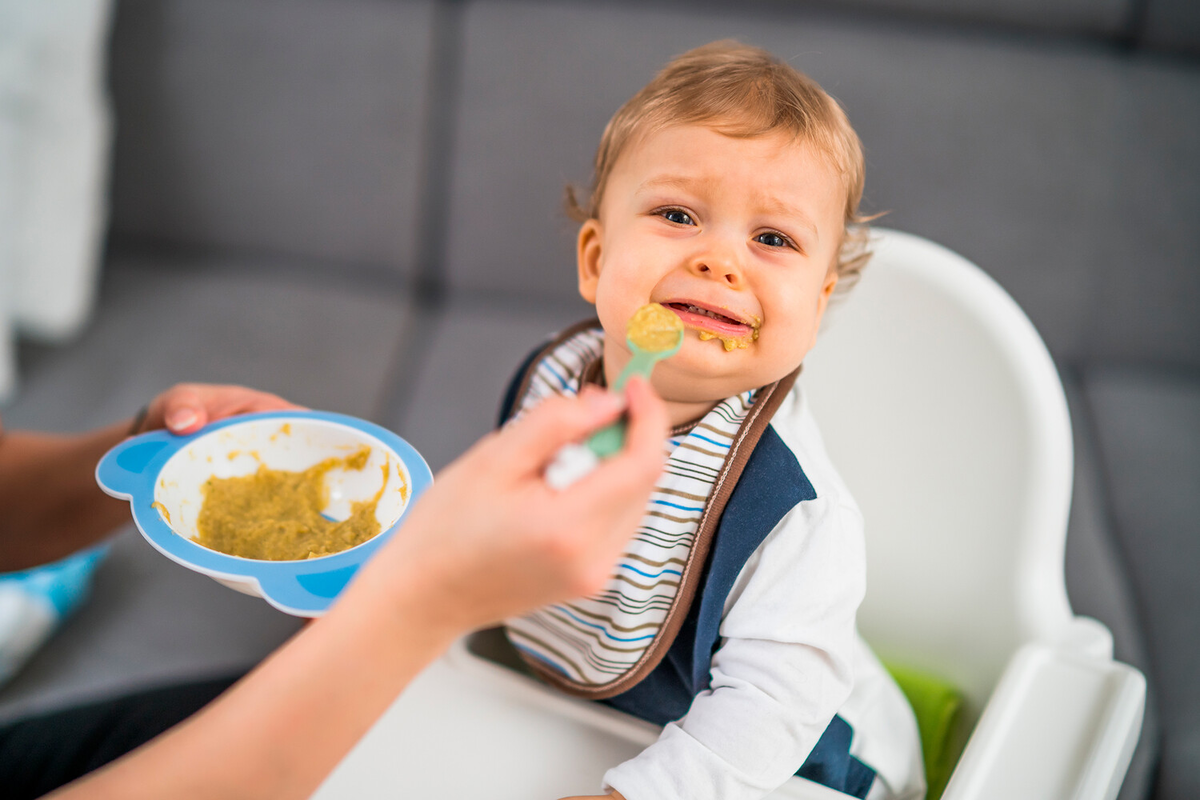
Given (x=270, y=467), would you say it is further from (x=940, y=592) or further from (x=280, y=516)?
(x=940, y=592)

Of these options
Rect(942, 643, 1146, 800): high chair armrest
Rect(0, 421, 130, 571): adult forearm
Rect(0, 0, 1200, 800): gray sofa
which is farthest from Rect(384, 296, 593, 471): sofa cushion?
Rect(942, 643, 1146, 800): high chair armrest

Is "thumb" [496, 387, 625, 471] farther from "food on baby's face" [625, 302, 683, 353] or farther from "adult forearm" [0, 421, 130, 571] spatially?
"adult forearm" [0, 421, 130, 571]

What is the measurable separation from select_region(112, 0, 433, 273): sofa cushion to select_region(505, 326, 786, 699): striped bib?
1.08 m

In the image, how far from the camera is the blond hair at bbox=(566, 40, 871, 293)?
2.28 ft

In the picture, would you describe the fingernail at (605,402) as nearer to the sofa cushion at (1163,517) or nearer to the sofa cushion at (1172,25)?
the sofa cushion at (1163,517)

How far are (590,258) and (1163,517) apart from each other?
38.6 inches

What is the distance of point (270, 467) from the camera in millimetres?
778

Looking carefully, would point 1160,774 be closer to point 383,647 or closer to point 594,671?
point 594,671

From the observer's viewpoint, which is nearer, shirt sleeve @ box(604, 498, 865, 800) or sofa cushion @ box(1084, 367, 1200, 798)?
shirt sleeve @ box(604, 498, 865, 800)

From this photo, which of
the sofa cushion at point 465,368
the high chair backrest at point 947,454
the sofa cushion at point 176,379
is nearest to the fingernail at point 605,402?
the high chair backrest at point 947,454

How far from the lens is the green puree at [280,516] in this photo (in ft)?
2.28

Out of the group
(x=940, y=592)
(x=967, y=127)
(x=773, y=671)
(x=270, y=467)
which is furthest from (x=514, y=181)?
(x=773, y=671)

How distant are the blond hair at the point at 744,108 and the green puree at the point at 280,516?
0.36 meters

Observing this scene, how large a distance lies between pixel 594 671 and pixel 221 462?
0.36 meters
